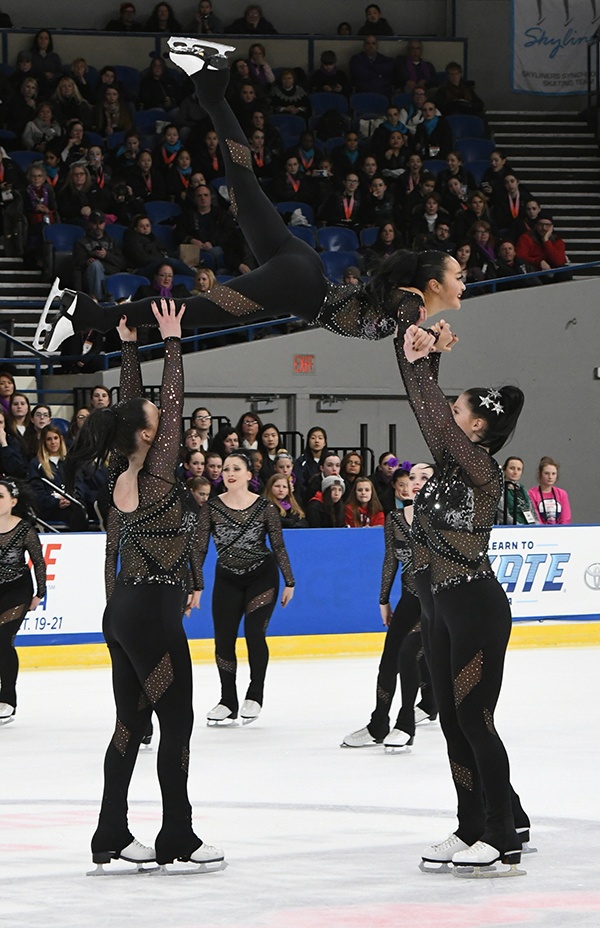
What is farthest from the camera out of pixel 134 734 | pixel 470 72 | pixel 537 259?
pixel 470 72

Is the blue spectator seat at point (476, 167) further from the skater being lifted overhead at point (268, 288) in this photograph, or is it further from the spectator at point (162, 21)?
the skater being lifted overhead at point (268, 288)

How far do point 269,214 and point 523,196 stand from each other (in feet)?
44.2

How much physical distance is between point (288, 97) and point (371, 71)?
143 cm

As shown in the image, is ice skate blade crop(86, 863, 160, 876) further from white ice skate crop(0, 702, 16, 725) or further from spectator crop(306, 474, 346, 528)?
spectator crop(306, 474, 346, 528)

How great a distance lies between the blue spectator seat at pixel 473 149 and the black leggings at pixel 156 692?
15334 millimetres

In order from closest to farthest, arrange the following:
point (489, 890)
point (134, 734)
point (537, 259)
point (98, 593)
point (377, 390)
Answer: point (489, 890) → point (134, 734) → point (98, 593) → point (377, 390) → point (537, 259)

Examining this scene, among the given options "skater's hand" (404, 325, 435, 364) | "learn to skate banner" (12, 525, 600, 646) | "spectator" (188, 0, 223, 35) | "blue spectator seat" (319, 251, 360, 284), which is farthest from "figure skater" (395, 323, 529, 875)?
"spectator" (188, 0, 223, 35)

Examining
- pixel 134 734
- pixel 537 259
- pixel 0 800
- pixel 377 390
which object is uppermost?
pixel 537 259

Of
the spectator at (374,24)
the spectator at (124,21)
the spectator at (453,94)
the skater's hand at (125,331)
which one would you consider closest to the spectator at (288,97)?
the spectator at (374,24)

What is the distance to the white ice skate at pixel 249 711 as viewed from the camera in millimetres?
8641

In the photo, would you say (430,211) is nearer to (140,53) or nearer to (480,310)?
(480,310)

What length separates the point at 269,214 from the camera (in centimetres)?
535

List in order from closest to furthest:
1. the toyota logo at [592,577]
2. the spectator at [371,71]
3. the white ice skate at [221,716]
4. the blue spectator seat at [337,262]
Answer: the white ice skate at [221,716] → the toyota logo at [592,577] → the blue spectator seat at [337,262] → the spectator at [371,71]

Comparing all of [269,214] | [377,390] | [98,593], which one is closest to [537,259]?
[377,390]
